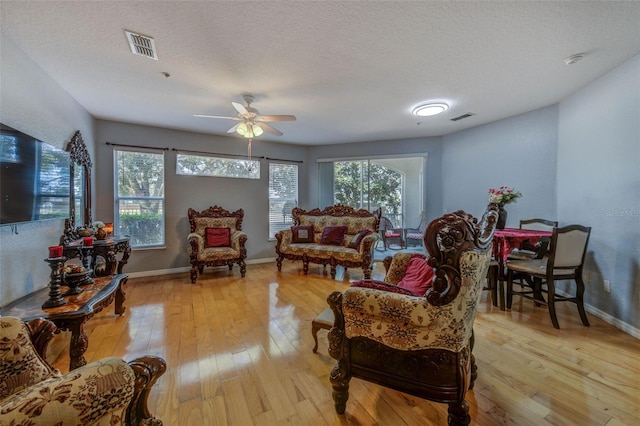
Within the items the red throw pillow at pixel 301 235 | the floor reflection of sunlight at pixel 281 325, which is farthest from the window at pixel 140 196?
the floor reflection of sunlight at pixel 281 325

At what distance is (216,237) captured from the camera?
4.54 m

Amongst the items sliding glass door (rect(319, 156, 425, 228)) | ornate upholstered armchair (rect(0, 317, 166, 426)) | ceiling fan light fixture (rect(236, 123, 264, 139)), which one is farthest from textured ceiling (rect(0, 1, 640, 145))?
sliding glass door (rect(319, 156, 425, 228))

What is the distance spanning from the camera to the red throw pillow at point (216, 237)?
14.8 ft

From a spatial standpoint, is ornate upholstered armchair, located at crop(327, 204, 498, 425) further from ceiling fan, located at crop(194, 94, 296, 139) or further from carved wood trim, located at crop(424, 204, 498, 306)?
ceiling fan, located at crop(194, 94, 296, 139)

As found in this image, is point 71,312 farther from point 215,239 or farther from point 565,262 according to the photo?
point 565,262

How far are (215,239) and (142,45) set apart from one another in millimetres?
3022

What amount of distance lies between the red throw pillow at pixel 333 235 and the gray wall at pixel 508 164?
2132mm

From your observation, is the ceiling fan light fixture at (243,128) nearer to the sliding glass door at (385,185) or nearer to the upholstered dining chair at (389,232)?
the sliding glass door at (385,185)

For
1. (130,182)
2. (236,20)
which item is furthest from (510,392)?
(130,182)

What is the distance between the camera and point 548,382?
1.76 metres

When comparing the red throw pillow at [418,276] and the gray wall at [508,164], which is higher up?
the gray wall at [508,164]

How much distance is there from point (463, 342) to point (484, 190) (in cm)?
383

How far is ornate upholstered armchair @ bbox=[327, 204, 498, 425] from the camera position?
1.21 meters

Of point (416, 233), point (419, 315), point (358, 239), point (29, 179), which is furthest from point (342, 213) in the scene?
point (29, 179)
